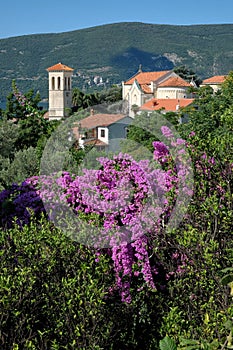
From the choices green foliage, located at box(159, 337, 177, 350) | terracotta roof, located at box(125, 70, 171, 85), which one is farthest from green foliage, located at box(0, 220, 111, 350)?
terracotta roof, located at box(125, 70, 171, 85)

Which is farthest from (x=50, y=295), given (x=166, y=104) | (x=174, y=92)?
(x=174, y=92)

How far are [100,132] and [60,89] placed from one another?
→ 69.5 meters

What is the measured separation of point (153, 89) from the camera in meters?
89.2

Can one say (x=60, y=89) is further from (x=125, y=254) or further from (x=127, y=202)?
(x=125, y=254)

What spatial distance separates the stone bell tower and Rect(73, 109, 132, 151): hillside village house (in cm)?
5428

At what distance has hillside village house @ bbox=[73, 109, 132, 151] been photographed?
64.5 feet

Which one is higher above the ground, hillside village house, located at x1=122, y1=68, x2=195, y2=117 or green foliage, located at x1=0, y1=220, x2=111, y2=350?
hillside village house, located at x1=122, y1=68, x2=195, y2=117

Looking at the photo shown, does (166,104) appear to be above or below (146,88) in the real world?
below

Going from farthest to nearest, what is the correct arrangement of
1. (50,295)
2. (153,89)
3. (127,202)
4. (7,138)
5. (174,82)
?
(153,89)
(174,82)
(7,138)
(127,202)
(50,295)

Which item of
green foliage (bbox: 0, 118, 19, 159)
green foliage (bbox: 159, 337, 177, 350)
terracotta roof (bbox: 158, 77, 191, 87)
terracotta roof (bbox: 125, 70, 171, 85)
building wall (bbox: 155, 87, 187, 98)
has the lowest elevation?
green foliage (bbox: 0, 118, 19, 159)

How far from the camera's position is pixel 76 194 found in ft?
18.2

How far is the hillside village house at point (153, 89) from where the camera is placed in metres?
83.6

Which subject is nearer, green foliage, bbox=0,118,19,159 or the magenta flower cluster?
the magenta flower cluster

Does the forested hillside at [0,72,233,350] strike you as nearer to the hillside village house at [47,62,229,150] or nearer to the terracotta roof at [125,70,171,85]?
the hillside village house at [47,62,229,150]
